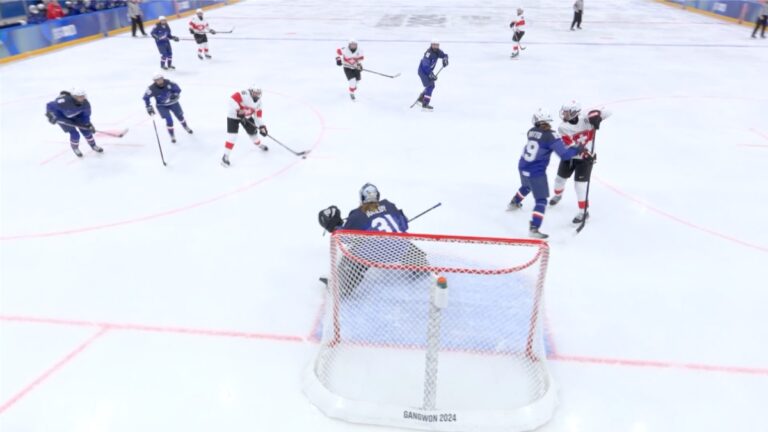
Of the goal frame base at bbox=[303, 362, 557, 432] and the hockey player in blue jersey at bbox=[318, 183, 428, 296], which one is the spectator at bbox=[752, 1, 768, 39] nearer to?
the hockey player in blue jersey at bbox=[318, 183, 428, 296]

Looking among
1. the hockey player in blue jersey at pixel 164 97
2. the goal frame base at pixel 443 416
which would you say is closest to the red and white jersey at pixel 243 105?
the hockey player in blue jersey at pixel 164 97

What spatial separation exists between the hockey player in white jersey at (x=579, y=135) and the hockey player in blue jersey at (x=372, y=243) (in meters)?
2.46

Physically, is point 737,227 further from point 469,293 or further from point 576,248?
point 469,293

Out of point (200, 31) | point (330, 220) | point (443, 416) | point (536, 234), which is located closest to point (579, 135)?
point (536, 234)

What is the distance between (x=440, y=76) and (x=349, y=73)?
329 centimetres

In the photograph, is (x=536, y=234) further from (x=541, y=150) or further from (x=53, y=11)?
(x=53, y=11)

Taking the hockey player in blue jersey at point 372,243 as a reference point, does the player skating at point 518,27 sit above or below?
above

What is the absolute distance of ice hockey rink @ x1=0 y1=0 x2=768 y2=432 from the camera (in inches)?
143

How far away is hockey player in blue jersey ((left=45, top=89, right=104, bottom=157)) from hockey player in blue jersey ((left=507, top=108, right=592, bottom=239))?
22.0ft

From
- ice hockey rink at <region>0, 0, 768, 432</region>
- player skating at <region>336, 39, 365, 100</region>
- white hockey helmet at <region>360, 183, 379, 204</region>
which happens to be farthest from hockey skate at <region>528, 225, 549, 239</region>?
player skating at <region>336, 39, 365, 100</region>

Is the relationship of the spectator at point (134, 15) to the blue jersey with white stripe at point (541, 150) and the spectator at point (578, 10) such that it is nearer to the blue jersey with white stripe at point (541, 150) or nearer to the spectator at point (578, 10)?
the spectator at point (578, 10)

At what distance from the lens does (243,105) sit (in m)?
7.39

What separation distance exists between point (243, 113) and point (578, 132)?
4.81 meters

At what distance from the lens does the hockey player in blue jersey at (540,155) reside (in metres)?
5.30
